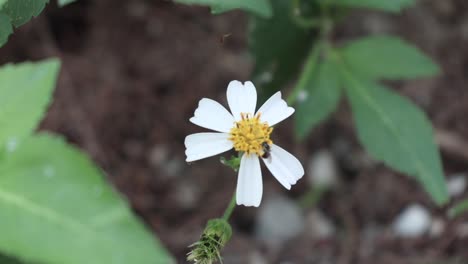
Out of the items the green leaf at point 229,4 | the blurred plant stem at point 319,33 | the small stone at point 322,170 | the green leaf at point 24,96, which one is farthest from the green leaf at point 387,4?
the green leaf at point 24,96

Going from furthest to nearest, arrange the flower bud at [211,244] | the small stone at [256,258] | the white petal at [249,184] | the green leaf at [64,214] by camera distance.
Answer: the small stone at [256,258]
the white petal at [249,184]
the flower bud at [211,244]
the green leaf at [64,214]

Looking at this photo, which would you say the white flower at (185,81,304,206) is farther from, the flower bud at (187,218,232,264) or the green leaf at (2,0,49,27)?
the green leaf at (2,0,49,27)

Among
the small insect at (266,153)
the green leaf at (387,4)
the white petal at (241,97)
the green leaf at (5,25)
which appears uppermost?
the green leaf at (387,4)

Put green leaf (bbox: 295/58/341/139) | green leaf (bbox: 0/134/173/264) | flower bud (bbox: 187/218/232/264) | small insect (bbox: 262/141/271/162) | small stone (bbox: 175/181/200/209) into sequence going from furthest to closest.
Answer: small stone (bbox: 175/181/200/209), green leaf (bbox: 295/58/341/139), small insect (bbox: 262/141/271/162), flower bud (bbox: 187/218/232/264), green leaf (bbox: 0/134/173/264)

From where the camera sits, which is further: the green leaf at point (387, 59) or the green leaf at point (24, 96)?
the green leaf at point (387, 59)

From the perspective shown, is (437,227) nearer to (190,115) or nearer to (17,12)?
(190,115)

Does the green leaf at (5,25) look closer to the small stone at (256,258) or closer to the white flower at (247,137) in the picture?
the white flower at (247,137)

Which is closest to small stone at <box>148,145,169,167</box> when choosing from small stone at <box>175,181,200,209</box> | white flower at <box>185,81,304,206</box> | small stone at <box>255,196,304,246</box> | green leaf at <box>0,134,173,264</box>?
small stone at <box>175,181,200,209</box>
